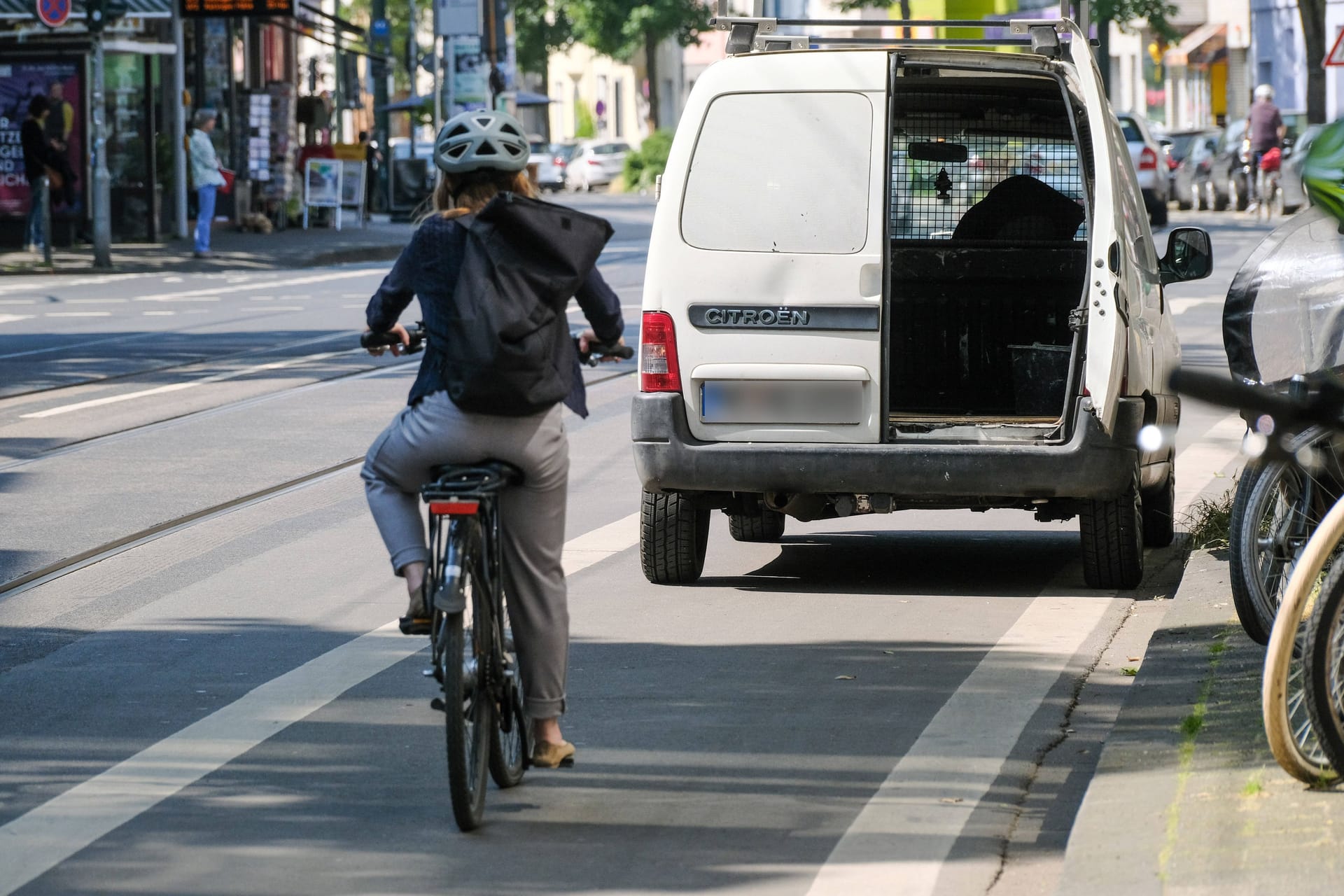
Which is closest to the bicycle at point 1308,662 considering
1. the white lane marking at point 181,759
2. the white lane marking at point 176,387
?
the white lane marking at point 181,759

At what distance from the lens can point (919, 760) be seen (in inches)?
229

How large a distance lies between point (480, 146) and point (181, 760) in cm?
173

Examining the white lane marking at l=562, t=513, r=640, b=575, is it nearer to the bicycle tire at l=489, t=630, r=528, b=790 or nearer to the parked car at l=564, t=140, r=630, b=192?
the bicycle tire at l=489, t=630, r=528, b=790

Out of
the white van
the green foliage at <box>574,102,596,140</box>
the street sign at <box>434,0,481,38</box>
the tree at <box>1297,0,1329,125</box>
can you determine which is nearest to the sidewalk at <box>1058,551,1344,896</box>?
the white van

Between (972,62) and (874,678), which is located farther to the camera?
(972,62)

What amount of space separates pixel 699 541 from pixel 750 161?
55.1 inches

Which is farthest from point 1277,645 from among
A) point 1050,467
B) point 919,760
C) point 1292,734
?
point 1050,467

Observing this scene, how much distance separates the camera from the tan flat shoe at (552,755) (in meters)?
5.49

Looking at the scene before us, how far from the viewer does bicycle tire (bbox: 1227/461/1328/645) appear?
257 inches

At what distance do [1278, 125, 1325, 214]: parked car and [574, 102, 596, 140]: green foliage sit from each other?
286 ft

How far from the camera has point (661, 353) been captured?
7.98 meters

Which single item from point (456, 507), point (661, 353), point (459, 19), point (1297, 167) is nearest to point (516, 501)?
point (456, 507)

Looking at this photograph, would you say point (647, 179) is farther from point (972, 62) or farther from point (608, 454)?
point (972, 62)

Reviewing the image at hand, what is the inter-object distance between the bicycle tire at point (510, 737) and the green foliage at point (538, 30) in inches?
2862
